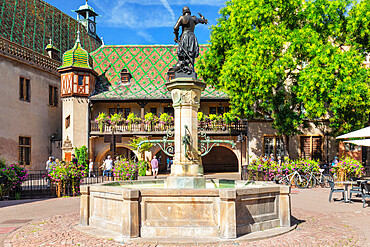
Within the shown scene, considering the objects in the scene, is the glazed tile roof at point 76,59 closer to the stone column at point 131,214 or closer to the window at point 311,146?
the window at point 311,146

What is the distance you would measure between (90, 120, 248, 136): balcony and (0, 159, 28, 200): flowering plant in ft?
46.9

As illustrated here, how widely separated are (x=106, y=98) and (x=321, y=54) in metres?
17.9

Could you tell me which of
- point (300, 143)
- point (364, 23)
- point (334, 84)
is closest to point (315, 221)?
point (334, 84)

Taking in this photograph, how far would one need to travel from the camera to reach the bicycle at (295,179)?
730 inches

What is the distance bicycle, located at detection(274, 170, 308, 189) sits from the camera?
60.9 feet

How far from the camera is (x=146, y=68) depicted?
1364 inches

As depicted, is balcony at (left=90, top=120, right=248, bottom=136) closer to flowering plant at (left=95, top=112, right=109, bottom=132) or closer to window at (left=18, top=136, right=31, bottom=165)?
flowering plant at (left=95, top=112, right=109, bottom=132)

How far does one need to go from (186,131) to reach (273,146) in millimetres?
19395

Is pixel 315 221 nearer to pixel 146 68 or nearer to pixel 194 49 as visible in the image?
pixel 194 49

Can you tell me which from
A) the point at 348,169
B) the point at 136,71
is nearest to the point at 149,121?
the point at 136,71

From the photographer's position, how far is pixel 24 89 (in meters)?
28.2

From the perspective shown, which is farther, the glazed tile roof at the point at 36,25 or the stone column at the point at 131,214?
the glazed tile roof at the point at 36,25

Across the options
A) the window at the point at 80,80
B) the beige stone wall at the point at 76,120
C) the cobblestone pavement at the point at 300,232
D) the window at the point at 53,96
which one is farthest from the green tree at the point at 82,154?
the cobblestone pavement at the point at 300,232

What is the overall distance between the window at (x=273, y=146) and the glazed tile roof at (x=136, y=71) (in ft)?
17.0
